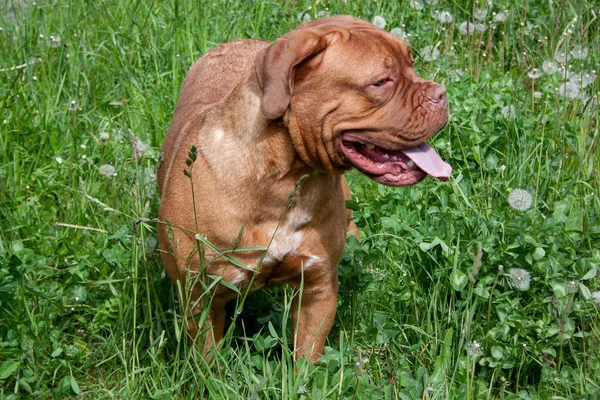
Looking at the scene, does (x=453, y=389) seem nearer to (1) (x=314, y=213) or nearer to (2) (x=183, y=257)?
(1) (x=314, y=213)

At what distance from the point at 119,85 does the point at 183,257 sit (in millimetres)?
2507

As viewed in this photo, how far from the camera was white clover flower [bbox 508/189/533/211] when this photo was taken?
4086 mm

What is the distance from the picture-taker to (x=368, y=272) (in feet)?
14.3

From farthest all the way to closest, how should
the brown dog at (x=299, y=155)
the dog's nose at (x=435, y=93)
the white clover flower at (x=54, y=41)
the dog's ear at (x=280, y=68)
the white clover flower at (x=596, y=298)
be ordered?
1. the white clover flower at (x=54, y=41)
2. the white clover flower at (x=596, y=298)
3. the dog's nose at (x=435, y=93)
4. the brown dog at (x=299, y=155)
5. the dog's ear at (x=280, y=68)

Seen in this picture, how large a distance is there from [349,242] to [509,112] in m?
1.32

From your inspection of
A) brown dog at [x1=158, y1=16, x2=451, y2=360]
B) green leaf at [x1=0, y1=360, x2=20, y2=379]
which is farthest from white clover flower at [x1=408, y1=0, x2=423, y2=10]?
green leaf at [x1=0, y1=360, x2=20, y2=379]

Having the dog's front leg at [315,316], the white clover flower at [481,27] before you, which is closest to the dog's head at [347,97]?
the dog's front leg at [315,316]

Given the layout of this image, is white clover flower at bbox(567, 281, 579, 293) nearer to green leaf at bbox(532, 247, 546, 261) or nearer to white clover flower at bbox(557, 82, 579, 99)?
→ green leaf at bbox(532, 247, 546, 261)

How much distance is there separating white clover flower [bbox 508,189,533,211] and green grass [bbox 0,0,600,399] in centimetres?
7

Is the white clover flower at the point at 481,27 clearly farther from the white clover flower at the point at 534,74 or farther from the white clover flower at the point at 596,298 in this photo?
the white clover flower at the point at 596,298

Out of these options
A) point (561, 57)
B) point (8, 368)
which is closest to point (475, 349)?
point (8, 368)

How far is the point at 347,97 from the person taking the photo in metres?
3.46

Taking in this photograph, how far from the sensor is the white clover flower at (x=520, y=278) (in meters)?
3.84

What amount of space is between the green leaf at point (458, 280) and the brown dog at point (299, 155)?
0.48 m
